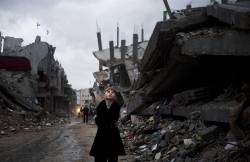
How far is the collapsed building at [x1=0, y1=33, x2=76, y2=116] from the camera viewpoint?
116 feet

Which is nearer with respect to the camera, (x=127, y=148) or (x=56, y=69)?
(x=127, y=148)

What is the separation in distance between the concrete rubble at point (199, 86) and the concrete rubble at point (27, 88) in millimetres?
9906

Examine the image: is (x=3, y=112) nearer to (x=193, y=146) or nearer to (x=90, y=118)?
(x=90, y=118)

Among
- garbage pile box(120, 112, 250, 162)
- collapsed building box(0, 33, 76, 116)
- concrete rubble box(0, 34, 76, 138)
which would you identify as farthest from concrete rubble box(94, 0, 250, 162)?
collapsed building box(0, 33, 76, 116)

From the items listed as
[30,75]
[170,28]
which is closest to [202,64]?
[170,28]

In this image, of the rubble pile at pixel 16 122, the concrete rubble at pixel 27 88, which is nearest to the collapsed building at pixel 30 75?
the concrete rubble at pixel 27 88

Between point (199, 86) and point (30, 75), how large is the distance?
116 ft

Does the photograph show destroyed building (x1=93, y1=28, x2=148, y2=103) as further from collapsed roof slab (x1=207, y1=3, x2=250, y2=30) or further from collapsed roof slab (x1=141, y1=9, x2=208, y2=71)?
collapsed roof slab (x1=207, y1=3, x2=250, y2=30)

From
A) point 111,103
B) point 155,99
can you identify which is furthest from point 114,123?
point 155,99

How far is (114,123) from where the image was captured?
6.53m

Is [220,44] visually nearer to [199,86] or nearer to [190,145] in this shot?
[190,145]

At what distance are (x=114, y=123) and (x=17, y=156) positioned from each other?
4963mm

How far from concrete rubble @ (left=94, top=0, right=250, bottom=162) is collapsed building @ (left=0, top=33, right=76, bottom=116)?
19.5 m

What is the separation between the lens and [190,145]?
25.7 ft
